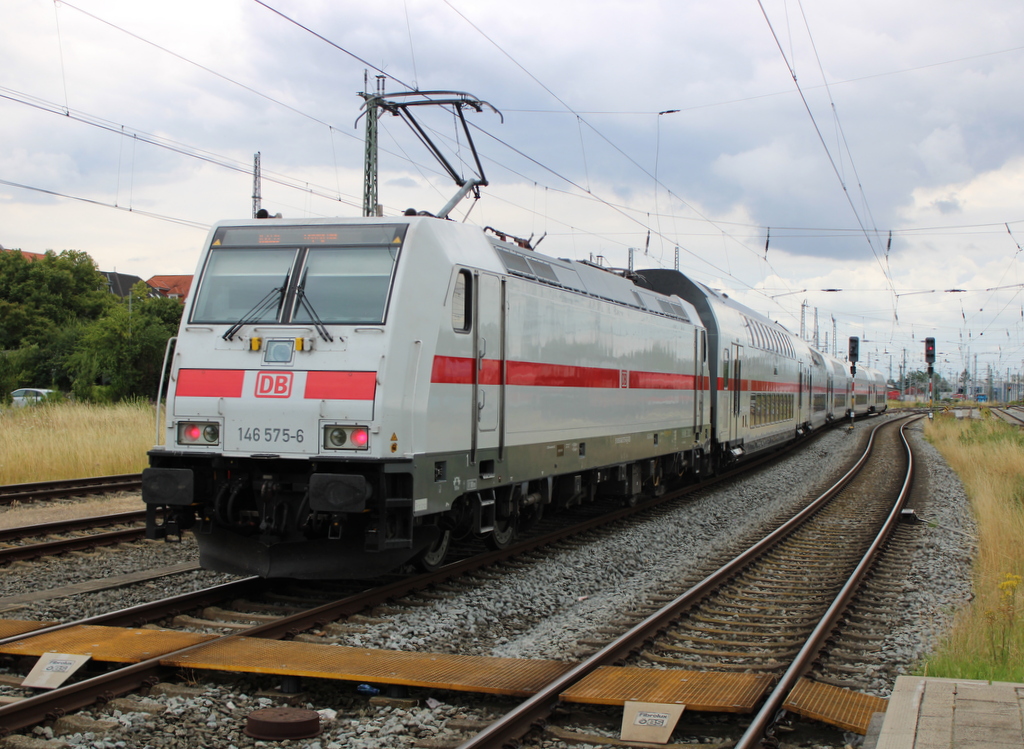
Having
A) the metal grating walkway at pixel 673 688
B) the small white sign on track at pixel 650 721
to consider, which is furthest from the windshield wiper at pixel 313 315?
the small white sign on track at pixel 650 721

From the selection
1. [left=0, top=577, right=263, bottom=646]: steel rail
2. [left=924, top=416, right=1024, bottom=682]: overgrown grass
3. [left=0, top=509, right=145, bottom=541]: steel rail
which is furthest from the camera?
[left=0, top=509, right=145, bottom=541]: steel rail

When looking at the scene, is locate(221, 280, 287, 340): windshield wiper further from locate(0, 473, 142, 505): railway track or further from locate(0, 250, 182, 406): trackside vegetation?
locate(0, 250, 182, 406): trackside vegetation

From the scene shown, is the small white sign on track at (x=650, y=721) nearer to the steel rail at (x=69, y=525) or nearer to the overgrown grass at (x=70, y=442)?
the steel rail at (x=69, y=525)

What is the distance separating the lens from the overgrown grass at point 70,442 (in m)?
16.2

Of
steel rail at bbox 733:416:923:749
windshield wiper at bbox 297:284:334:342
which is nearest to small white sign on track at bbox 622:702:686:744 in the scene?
steel rail at bbox 733:416:923:749

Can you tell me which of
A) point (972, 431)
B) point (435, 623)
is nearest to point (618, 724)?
point (435, 623)

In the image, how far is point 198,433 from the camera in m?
7.61

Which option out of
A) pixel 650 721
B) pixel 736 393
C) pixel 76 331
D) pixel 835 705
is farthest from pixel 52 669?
pixel 76 331

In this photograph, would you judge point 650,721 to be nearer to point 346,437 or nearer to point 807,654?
point 807,654

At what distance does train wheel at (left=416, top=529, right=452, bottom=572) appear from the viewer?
8586 mm

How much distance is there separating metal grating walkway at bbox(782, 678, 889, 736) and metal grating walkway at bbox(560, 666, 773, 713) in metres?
0.21

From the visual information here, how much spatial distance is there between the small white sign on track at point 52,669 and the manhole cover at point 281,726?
1299 millimetres

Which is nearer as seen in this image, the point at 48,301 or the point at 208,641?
the point at 208,641

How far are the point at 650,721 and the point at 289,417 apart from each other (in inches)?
154
